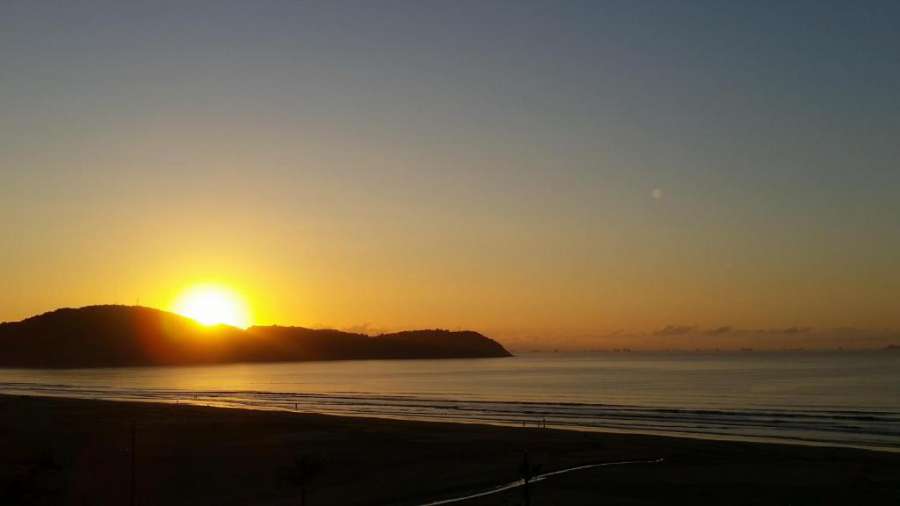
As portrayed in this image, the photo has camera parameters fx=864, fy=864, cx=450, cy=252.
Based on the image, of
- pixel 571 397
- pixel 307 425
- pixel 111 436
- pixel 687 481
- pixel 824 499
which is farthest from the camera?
pixel 571 397

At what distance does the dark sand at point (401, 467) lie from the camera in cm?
2788

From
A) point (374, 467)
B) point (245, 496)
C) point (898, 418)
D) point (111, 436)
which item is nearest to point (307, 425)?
point (111, 436)

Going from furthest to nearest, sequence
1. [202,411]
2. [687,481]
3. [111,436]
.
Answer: [202,411] → [111,436] → [687,481]

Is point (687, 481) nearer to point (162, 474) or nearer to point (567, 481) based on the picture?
point (567, 481)

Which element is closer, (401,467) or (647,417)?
(401,467)

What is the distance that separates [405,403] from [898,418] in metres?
42.8

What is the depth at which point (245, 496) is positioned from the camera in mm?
28750

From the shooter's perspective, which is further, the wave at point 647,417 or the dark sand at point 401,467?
the wave at point 647,417

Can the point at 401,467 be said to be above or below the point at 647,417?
above

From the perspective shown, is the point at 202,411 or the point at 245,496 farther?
the point at 202,411

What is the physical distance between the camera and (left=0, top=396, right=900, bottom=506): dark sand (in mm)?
27875

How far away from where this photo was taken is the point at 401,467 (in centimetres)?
3469

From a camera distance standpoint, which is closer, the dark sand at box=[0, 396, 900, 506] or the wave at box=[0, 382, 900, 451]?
the dark sand at box=[0, 396, 900, 506]

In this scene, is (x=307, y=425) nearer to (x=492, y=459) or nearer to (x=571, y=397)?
(x=492, y=459)
